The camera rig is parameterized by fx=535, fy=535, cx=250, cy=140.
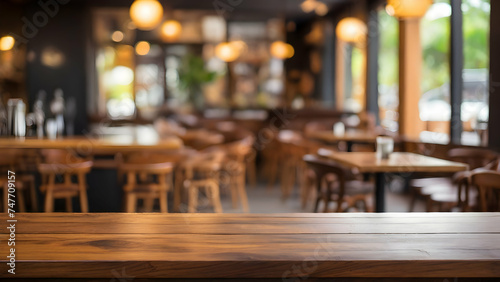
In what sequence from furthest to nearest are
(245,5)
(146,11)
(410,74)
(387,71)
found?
(245,5)
(387,71)
(410,74)
(146,11)

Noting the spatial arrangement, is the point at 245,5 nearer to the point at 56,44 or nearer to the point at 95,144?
the point at 56,44

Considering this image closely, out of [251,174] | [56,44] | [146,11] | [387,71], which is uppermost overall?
[56,44]

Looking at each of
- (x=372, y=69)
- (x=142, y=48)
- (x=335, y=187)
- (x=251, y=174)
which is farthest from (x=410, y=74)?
(x=142, y=48)

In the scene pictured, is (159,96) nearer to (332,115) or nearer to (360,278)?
(332,115)

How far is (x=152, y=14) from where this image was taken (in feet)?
21.0

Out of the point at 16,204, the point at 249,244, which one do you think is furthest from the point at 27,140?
the point at 249,244

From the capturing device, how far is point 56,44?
34.4ft

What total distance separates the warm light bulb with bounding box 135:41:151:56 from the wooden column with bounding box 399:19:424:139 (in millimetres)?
9524

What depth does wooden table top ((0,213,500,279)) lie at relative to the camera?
1.44 m

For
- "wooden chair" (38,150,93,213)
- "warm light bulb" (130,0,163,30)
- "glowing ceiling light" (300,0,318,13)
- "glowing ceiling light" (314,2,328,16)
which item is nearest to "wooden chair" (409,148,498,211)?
"wooden chair" (38,150,93,213)

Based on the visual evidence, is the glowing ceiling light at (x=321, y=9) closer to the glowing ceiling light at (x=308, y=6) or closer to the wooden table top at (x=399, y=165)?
the glowing ceiling light at (x=308, y=6)

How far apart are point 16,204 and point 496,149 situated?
475cm

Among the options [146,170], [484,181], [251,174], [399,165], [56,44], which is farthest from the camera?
[56,44]

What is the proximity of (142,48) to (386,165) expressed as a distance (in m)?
13.4
